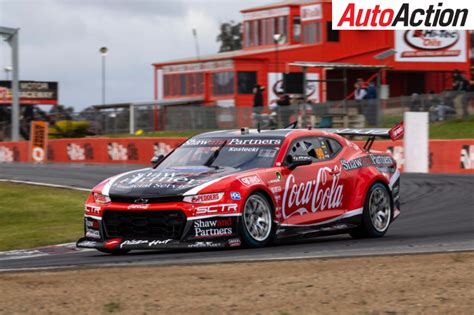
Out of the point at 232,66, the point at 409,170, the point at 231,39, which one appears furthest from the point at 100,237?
the point at 231,39

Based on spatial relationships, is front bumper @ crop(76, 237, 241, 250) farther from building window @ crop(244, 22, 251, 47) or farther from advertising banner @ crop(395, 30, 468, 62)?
building window @ crop(244, 22, 251, 47)

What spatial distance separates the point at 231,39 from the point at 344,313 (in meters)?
83.2

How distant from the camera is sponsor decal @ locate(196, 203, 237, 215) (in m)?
10.4

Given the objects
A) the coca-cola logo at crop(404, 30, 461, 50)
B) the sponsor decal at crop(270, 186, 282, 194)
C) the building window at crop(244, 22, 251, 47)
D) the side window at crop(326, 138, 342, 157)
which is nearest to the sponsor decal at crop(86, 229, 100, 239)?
the sponsor decal at crop(270, 186, 282, 194)

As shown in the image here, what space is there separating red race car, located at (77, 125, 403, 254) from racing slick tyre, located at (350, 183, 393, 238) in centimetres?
1

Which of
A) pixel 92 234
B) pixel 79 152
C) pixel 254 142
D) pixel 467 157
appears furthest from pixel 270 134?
pixel 79 152

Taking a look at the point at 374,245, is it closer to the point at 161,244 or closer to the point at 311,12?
the point at 161,244

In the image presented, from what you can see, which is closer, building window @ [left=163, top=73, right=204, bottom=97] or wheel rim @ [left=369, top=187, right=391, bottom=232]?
wheel rim @ [left=369, top=187, right=391, bottom=232]

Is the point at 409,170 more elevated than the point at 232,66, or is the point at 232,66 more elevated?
the point at 232,66

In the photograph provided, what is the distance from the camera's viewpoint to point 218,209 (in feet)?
34.2

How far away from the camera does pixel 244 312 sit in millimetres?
6734

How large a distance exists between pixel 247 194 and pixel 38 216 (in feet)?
22.3

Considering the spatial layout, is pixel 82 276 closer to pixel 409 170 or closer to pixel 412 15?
pixel 409 170

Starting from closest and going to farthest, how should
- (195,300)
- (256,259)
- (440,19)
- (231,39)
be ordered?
(195,300) → (256,259) → (440,19) → (231,39)
